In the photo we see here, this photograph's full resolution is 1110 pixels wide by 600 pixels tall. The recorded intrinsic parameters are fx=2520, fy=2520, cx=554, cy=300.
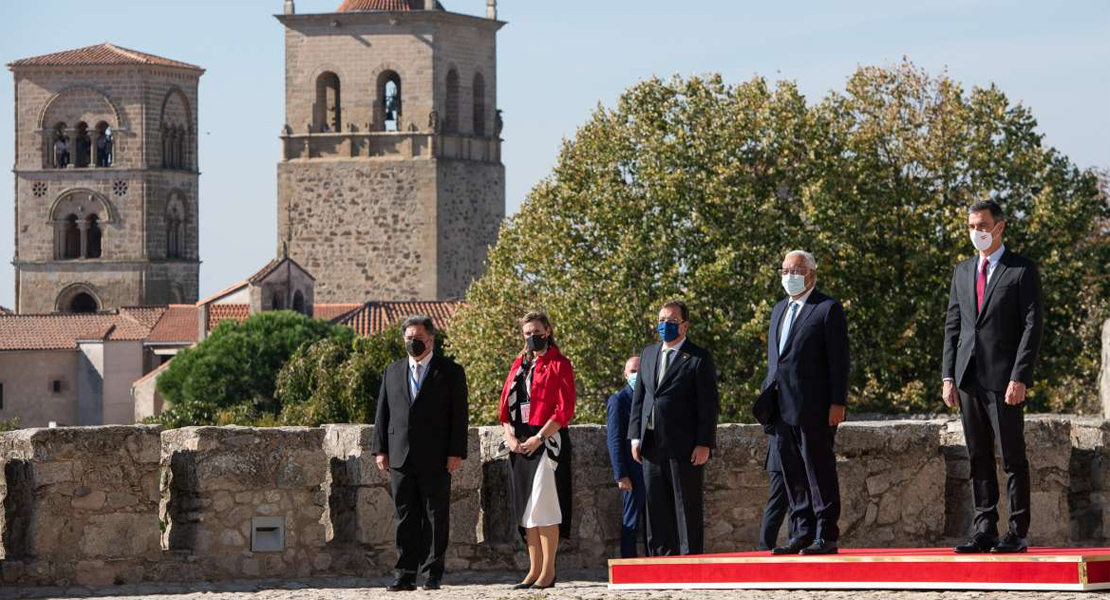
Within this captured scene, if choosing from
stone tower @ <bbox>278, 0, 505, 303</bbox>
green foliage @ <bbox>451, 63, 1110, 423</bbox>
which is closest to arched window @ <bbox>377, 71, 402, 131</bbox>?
stone tower @ <bbox>278, 0, 505, 303</bbox>

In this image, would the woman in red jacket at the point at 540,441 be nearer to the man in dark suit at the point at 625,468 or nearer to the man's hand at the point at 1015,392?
the man in dark suit at the point at 625,468

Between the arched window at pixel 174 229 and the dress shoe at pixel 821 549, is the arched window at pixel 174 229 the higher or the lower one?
the higher one

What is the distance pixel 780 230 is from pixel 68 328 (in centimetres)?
6862

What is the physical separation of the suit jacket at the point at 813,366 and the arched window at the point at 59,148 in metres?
109

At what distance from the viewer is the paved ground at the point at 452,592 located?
11.7 meters

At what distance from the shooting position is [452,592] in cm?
1356

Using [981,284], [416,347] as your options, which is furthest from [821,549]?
[416,347]

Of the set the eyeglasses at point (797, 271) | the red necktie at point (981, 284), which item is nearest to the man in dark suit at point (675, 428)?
the eyeglasses at point (797, 271)

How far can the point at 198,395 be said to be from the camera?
87.0 metres

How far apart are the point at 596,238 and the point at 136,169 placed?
3060 inches

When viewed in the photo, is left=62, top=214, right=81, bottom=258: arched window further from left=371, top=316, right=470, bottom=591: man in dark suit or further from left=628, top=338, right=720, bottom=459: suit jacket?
left=628, top=338, right=720, bottom=459: suit jacket

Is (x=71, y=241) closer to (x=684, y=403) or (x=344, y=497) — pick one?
(x=344, y=497)

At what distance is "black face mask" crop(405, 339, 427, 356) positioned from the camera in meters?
13.6

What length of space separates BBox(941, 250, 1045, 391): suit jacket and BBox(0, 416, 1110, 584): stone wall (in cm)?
339
